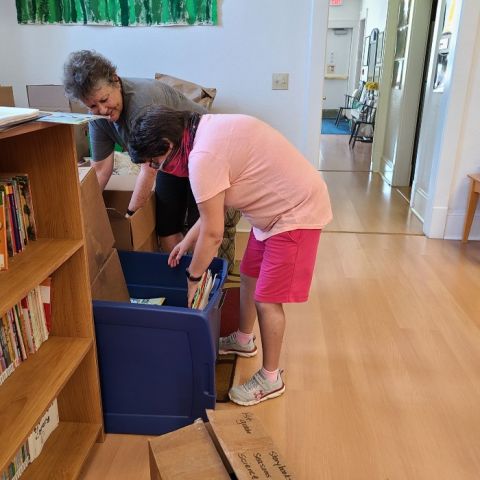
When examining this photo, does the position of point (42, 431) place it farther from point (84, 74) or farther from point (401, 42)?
A: point (401, 42)

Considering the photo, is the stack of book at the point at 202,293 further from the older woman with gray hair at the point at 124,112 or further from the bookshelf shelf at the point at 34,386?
the older woman with gray hair at the point at 124,112

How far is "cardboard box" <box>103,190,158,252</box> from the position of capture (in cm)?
196

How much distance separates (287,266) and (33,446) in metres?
0.94

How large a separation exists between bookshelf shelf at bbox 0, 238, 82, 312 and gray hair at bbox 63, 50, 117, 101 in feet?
2.01

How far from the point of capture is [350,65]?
37.0 feet

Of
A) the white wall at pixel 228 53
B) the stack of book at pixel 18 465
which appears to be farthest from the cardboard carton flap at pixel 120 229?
the white wall at pixel 228 53

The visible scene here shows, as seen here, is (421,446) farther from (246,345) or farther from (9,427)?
(9,427)

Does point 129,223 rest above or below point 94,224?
below

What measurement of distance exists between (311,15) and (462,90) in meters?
1.13

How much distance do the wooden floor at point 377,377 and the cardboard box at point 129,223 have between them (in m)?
0.72

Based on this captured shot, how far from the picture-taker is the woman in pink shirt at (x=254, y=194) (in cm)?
130

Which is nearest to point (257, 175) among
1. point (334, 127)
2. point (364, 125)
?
point (364, 125)

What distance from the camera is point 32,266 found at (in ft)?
3.83

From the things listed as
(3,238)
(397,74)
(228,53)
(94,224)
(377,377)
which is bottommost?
(377,377)
